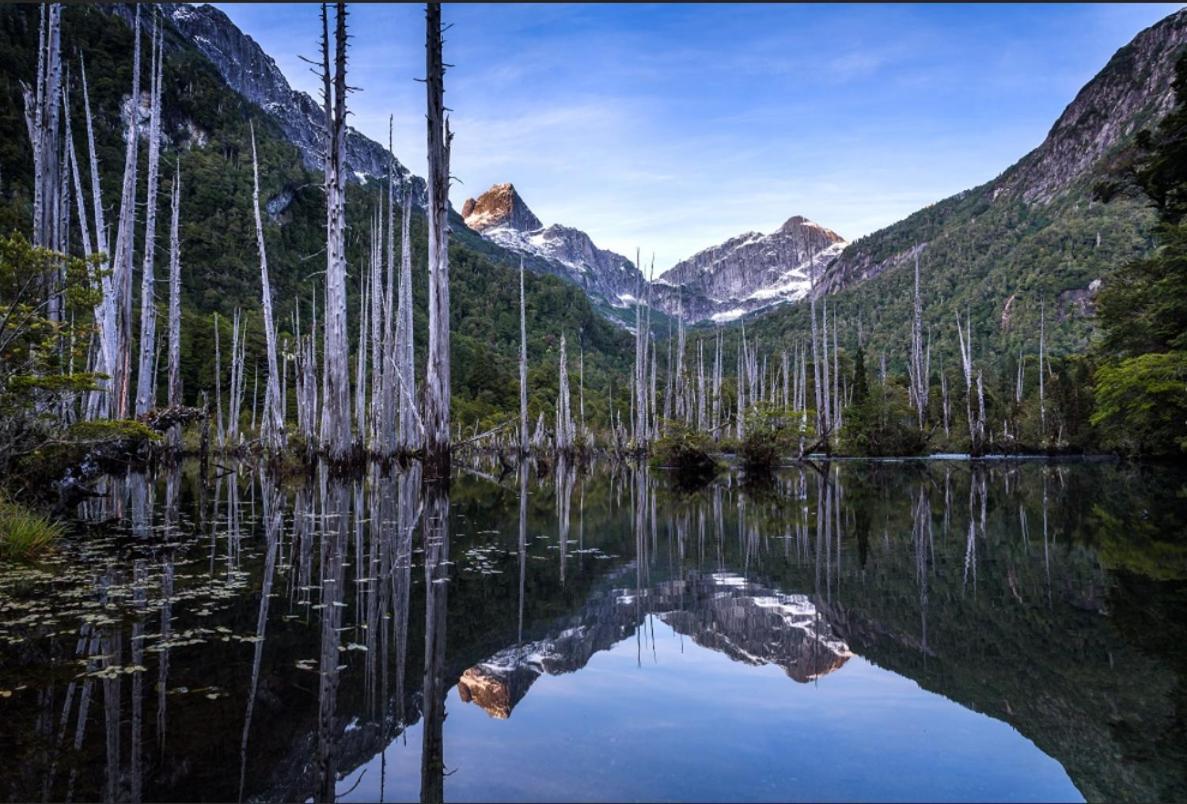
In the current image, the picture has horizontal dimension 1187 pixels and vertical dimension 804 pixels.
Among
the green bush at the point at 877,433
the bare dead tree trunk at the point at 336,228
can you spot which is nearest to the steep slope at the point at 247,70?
the green bush at the point at 877,433

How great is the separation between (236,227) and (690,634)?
261 feet

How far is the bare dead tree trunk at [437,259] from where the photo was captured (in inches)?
605

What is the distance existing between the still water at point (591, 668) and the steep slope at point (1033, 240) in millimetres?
64628

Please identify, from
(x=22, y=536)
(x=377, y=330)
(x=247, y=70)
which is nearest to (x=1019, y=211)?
(x=377, y=330)

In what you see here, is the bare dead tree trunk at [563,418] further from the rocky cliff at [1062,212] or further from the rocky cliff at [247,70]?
the rocky cliff at [247,70]

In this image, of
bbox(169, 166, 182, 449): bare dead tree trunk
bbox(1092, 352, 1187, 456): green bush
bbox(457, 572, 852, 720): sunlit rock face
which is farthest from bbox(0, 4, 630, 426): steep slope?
bbox(457, 572, 852, 720): sunlit rock face

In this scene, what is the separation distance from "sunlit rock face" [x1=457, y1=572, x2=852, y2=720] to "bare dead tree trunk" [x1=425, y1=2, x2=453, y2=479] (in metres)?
9.95

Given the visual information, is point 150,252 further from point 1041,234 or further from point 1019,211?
point 1019,211

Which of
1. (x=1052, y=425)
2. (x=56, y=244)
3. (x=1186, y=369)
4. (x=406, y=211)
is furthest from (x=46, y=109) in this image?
(x=1052, y=425)

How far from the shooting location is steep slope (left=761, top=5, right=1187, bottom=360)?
82.4 meters

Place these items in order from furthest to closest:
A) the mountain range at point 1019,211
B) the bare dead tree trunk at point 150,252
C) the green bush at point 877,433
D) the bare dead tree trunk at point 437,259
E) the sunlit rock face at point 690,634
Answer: the mountain range at point 1019,211
the green bush at point 877,433
the bare dead tree trunk at point 150,252
the bare dead tree trunk at point 437,259
the sunlit rock face at point 690,634

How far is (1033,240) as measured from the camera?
9831 cm

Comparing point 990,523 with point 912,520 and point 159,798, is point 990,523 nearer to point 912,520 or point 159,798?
point 912,520

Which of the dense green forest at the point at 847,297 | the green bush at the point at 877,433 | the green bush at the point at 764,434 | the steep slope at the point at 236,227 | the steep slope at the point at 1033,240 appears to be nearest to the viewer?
the dense green forest at the point at 847,297
